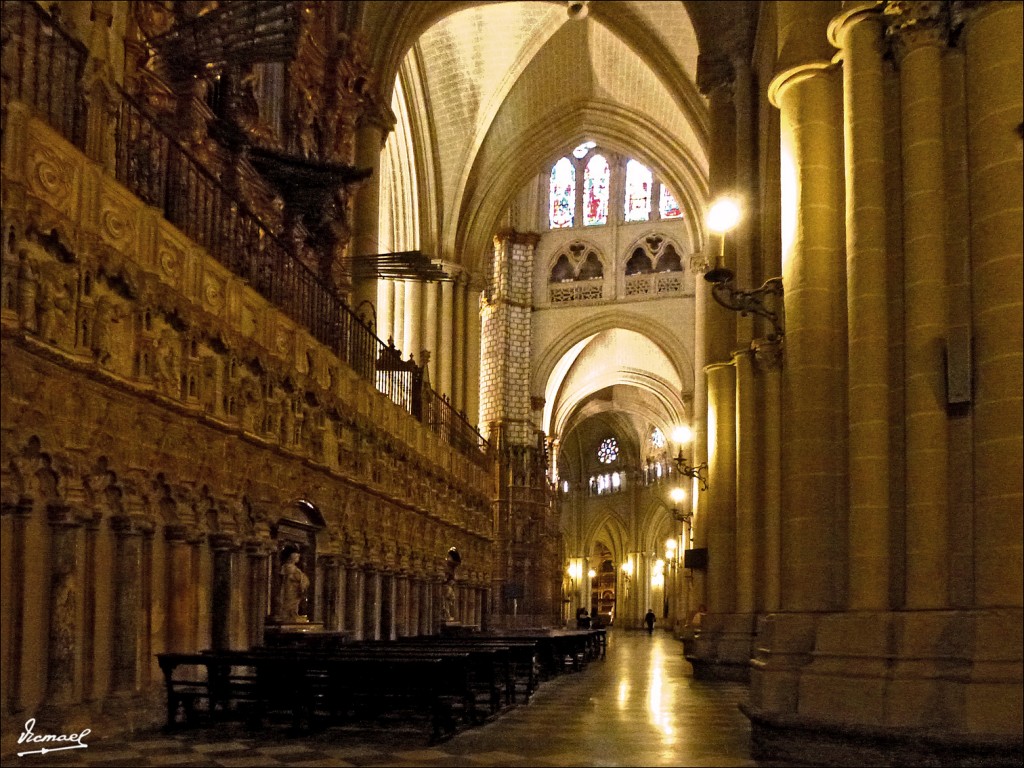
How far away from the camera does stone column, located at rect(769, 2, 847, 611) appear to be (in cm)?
1086

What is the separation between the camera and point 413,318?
1433 inches

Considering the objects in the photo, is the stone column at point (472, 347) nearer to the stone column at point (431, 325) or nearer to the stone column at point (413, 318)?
the stone column at point (431, 325)

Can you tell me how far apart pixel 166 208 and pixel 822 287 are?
24.7 ft

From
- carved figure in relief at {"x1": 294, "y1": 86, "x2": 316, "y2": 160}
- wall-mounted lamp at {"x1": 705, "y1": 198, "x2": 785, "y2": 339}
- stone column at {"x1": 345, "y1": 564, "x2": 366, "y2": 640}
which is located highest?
carved figure in relief at {"x1": 294, "y1": 86, "x2": 316, "y2": 160}

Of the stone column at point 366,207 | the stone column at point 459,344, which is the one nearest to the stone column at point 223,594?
the stone column at point 366,207

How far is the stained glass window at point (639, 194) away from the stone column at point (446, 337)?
41.7 ft

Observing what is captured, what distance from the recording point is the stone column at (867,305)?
9.41 m

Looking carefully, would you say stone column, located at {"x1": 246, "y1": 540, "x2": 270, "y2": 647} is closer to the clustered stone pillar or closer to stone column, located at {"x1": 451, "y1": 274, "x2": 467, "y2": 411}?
the clustered stone pillar

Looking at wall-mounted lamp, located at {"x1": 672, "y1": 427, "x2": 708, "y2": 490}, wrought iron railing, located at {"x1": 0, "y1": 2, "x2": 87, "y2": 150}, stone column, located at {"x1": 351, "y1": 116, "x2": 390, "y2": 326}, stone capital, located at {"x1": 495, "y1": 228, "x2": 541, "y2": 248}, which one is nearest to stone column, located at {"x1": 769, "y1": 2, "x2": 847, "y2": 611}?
wrought iron railing, located at {"x1": 0, "y1": 2, "x2": 87, "y2": 150}

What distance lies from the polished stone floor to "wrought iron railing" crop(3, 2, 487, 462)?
16.9 feet

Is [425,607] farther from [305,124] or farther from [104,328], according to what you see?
[104,328]

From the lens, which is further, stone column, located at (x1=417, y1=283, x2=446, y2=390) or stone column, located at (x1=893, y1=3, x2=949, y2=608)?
stone column, located at (x1=417, y1=283, x2=446, y2=390)

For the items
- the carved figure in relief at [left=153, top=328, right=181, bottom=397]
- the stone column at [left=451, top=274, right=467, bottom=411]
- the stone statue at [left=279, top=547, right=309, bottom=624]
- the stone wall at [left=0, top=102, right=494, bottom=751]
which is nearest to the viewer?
the stone wall at [left=0, top=102, right=494, bottom=751]

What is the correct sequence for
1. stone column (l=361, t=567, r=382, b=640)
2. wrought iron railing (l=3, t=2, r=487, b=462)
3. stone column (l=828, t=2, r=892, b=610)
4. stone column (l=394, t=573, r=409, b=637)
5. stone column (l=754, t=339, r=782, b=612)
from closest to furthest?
stone column (l=828, t=2, r=892, b=610)
wrought iron railing (l=3, t=2, r=487, b=462)
stone column (l=754, t=339, r=782, b=612)
stone column (l=361, t=567, r=382, b=640)
stone column (l=394, t=573, r=409, b=637)
